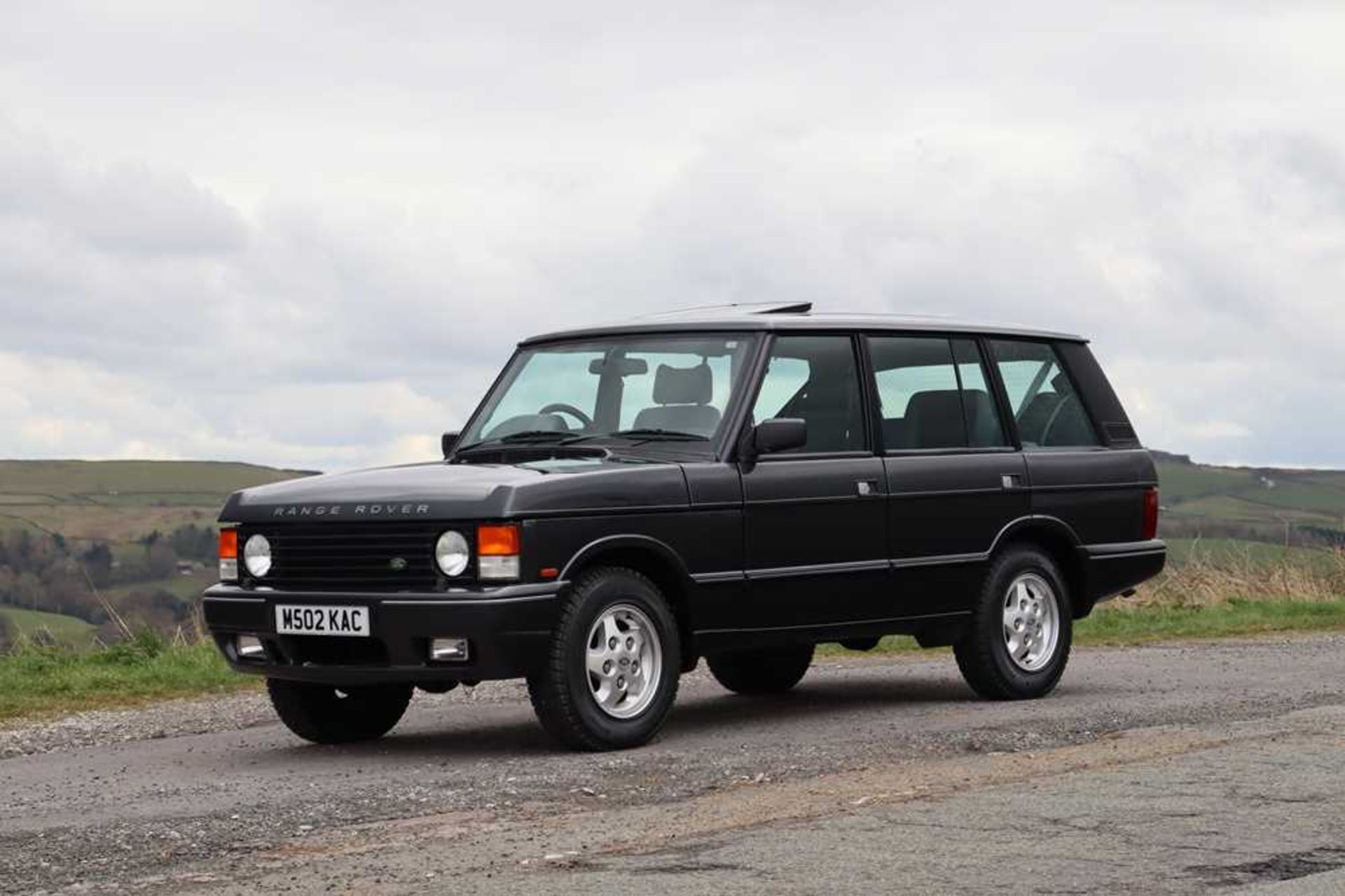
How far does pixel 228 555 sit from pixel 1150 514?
5.69 meters

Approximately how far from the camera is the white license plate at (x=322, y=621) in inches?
397

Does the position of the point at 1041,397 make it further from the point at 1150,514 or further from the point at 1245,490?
the point at 1245,490

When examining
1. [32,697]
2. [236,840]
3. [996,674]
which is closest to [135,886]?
[236,840]

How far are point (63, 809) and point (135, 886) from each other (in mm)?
1993

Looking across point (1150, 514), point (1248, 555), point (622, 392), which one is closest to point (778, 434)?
point (622, 392)

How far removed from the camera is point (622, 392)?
11391 mm

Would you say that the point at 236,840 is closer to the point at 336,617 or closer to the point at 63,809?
the point at 63,809

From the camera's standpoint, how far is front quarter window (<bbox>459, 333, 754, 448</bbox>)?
36.5 feet

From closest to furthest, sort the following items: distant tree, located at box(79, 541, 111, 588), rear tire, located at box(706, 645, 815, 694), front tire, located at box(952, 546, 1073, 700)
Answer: front tire, located at box(952, 546, 1073, 700) → rear tire, located at box(706, 645, 815, 694) → distant tree, located at box(79, 541, 111, 588)

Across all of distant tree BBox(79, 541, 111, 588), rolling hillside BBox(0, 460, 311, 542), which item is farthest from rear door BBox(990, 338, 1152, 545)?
rolling hillside BBox(0, 460, 311, 542)

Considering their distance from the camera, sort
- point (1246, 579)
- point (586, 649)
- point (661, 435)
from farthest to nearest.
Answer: point (1246, 579) → point (661, 435) → point (586, 649)

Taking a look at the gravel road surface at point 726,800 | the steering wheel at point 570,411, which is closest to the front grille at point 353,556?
the gravel road surface at point 726,800

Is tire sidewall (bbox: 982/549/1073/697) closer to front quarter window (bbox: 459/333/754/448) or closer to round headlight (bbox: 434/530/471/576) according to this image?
front quarter window (bbox: 459/333/754/448)

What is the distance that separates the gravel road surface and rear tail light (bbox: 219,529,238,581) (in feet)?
2.86
